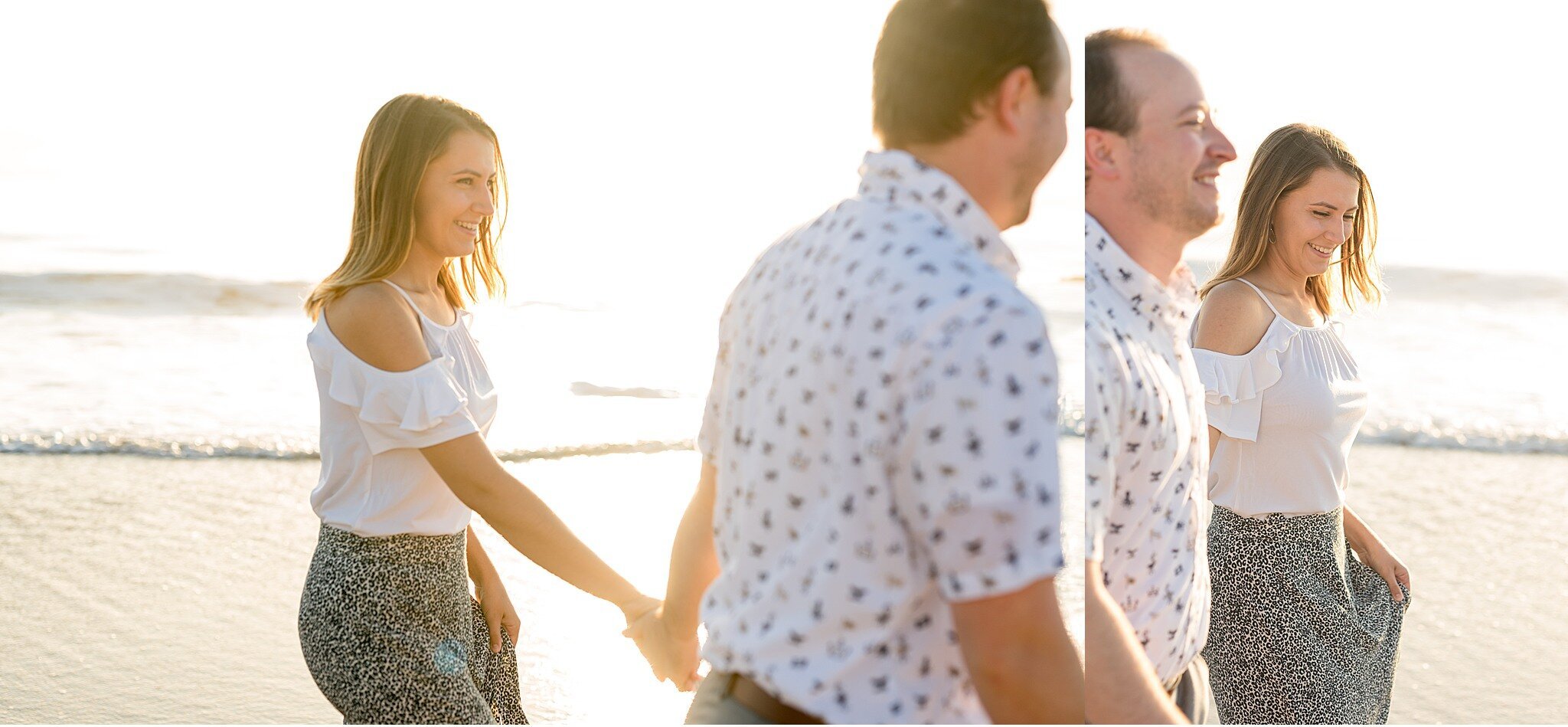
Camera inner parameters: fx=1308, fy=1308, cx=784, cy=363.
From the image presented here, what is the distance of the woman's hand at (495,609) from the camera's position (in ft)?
8.44

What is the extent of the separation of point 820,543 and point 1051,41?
549mm

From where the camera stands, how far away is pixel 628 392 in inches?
328

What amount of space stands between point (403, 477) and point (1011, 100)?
140cm

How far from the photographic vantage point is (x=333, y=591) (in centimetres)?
226

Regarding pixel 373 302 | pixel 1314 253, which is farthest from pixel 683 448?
pixel 373 302

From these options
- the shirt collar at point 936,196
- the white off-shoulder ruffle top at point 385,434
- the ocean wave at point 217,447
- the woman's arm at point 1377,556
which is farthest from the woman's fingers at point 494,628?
the ocean wave at point 217,447

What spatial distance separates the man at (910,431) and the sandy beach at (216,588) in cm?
251

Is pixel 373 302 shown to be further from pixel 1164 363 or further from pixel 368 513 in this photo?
pixel 1164 363

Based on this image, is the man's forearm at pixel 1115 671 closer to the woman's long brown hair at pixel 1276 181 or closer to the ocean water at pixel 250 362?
the woman's long brown hair at pixel 1276 181

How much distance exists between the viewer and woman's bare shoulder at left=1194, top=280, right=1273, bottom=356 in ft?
9.67

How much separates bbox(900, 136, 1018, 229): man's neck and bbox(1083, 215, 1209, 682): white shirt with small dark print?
0.94 feet

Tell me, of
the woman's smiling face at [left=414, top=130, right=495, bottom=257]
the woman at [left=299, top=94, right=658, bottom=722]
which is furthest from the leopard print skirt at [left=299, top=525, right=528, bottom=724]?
the woman's smiling face at [left=414, top=130, right=495, bottom=257]

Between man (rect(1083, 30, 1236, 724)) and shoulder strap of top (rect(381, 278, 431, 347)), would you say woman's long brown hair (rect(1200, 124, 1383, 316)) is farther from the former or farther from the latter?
shoulder strap of top (rect(381, 278, 431, 347))

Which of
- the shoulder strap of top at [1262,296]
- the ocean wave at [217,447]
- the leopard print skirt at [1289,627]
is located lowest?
the ocean wave at [217,447]
